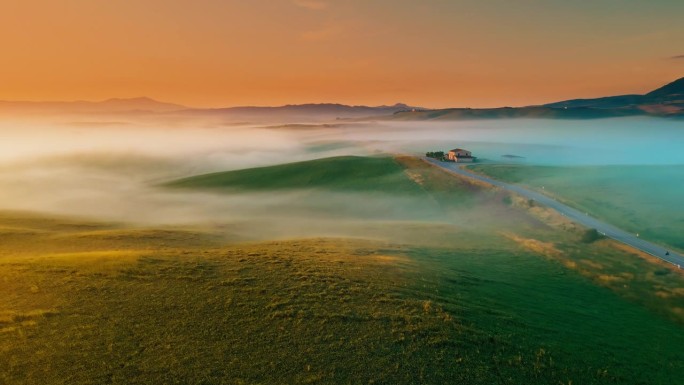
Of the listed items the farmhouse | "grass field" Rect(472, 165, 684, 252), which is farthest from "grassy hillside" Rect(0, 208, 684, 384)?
the farmhouse

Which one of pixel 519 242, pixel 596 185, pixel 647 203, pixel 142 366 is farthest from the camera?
pixel 596 185

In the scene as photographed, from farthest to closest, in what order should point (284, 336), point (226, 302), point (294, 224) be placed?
point (294, 224)
point (226, 302)
point (284, 336)

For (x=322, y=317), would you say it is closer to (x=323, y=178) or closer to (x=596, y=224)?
(x=596, y=224)

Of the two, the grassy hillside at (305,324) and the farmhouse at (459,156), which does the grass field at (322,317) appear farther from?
the farmhouse at (459,156)

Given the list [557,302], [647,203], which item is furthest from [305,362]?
[647,203]

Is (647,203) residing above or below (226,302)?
below

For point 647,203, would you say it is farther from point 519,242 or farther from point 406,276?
point 406,276
